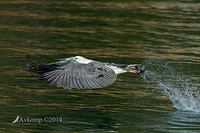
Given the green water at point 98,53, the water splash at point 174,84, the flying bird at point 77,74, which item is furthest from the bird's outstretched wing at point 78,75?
the water splash at point 174,84

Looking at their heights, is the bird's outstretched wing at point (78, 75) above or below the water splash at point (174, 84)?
above

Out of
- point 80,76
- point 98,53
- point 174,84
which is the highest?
point 98,53

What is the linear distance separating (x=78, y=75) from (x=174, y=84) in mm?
2737

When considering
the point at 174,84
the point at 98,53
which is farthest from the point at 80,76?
the point at 98,53

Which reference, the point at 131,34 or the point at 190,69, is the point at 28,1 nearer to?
the point at 131,34

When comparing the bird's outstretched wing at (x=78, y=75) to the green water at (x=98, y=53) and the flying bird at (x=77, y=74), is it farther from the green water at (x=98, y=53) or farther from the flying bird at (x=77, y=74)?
the green water at (x=98, y=53)

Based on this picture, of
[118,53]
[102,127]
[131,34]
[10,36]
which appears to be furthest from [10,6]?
[102,127]

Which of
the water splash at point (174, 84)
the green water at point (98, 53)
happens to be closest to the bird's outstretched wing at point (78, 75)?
the green water at point (98, 53)

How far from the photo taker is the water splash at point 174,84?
27.3ft

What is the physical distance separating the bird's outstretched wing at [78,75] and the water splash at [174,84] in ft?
4.84

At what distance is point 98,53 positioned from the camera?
11992 mm

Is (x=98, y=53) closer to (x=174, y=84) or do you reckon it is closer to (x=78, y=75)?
(x=174, y=84)

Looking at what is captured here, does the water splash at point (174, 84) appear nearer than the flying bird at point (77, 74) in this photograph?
No

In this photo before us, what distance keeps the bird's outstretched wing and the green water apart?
1.89ft
